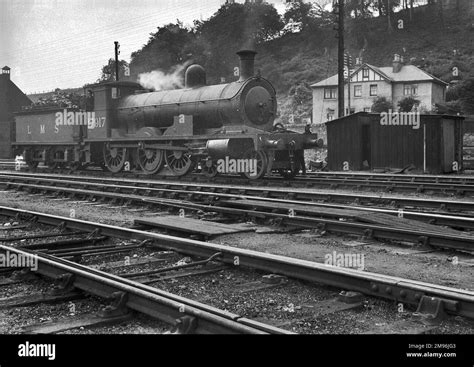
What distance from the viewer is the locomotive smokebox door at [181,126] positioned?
18.2 m

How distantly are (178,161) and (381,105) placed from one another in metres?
40.6

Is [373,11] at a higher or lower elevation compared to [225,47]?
higher

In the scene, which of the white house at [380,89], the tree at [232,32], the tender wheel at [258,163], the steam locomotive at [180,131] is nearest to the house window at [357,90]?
the white house at [380,89]

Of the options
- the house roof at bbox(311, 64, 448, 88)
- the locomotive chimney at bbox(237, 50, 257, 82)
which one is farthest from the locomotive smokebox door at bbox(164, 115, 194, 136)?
the house roof at bbox(311, 64, 448, 88)

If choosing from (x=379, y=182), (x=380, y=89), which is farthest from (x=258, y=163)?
(x=380, y=89)

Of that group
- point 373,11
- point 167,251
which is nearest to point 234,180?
point 167,251

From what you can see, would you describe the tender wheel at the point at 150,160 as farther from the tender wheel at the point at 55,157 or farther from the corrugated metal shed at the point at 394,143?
the corrugated metal shed at the point at 394,143

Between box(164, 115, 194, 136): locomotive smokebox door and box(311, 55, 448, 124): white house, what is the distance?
4022 centimetres

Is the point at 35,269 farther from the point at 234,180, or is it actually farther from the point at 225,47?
the point at 225,47

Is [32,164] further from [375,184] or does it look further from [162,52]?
[162,52]
